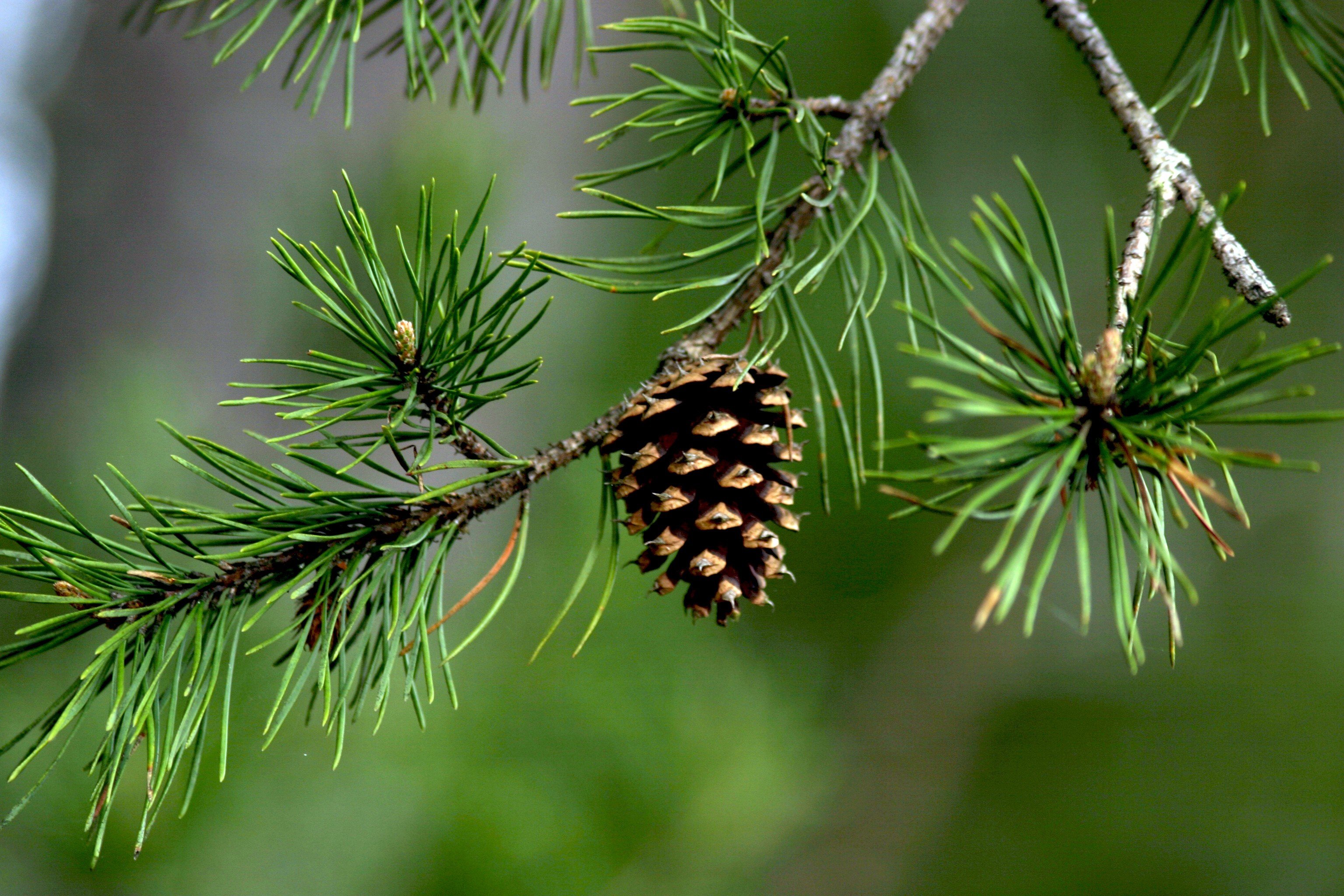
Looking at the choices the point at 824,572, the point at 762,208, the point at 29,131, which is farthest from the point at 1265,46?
the point at 29,131

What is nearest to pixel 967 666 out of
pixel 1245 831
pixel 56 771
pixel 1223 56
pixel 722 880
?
pixel 1245 831

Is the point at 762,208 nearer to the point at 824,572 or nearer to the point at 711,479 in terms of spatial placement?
the point at 711,479

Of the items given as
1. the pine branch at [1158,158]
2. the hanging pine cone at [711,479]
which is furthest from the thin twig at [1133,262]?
the hanging pine cone at [711,479]

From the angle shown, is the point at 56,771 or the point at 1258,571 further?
the point at 1258,571

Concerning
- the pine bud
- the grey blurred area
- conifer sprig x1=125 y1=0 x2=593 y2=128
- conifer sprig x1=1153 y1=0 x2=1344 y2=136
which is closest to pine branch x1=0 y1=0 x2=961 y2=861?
the pine bud

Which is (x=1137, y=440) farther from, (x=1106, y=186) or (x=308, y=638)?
(x=1106, y=186)

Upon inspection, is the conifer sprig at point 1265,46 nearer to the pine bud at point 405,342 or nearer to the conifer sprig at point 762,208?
the conifer sprig at point 762,208

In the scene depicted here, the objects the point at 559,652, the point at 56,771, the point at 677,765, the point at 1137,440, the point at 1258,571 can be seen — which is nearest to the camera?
the point at 1137,440
